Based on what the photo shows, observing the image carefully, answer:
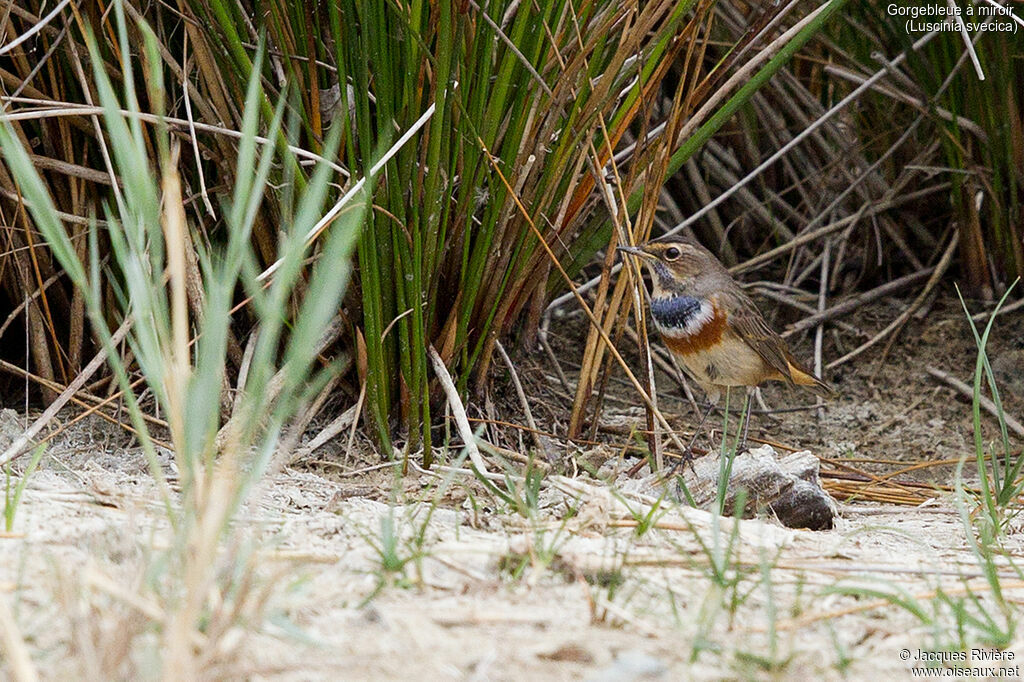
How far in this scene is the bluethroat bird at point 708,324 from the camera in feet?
14.3

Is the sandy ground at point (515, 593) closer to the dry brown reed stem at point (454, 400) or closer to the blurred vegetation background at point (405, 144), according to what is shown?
the dry brown reed stem at point (454, 400)

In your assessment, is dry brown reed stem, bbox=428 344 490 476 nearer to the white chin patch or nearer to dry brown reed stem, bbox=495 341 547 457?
dry brown reed stem, bbox=495 341 547 457

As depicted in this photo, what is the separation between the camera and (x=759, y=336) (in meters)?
4.42

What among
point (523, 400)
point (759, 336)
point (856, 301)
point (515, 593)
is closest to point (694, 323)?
point (759, 336)

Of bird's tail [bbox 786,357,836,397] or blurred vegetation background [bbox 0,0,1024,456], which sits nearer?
blurred vegetation background [bbox 0,0,1024,456]

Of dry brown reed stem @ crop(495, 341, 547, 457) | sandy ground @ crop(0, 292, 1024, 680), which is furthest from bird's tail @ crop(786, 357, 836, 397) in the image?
Result: sandy ground @ crop(0, 292, 1024, 680)

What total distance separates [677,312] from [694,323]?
8 centimetres

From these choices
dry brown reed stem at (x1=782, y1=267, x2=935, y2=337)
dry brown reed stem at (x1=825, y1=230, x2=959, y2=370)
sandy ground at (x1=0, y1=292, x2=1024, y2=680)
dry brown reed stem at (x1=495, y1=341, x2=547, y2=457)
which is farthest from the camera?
dry brown reed stem at (x1=782, y1=267, x2=935, y2=337)

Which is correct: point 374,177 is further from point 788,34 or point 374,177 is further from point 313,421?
point 788,34

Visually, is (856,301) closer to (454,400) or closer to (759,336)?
(759,336)

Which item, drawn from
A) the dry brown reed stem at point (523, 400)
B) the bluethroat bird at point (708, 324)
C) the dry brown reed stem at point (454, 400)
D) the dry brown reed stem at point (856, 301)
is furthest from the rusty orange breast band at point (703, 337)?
the dry brown reed stem at point (454, 400)

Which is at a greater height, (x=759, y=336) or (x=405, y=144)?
(x=405, y=144)

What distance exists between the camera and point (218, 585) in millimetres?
1704

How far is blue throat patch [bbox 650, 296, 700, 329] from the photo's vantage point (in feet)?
14.5
